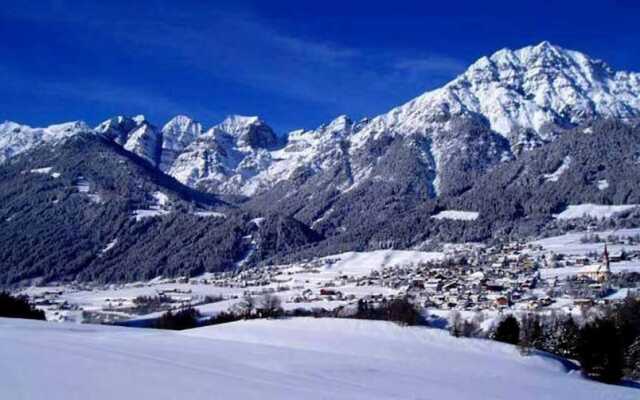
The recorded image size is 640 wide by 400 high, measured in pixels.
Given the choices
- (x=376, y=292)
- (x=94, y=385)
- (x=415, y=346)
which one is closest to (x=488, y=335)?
(x=415, y=346)

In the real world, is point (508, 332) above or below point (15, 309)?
above

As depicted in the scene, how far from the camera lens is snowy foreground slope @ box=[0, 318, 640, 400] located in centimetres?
2291

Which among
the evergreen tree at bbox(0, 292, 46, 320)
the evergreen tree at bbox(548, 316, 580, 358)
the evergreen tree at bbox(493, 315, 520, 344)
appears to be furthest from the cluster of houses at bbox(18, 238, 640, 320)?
the evergreen tree at bbox(0, 292, 46, 320)

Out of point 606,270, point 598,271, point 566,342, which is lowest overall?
point 566,342

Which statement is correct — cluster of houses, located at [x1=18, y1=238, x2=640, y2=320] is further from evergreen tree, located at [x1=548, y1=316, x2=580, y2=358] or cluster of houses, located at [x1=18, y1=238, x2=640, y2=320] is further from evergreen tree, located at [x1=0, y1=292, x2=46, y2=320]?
evergreen tree, located at [x1=0, y1=292, x2=46, y2=320]

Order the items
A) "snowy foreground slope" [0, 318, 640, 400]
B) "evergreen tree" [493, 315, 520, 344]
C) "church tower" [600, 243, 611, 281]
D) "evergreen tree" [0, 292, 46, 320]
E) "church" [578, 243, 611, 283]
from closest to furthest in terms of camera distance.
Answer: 1. "snowy foreground slope" [0, 318, 640, 400]
2. "evergreen tree" [493, 315, 520, 344]
3. "evergreen tree" [0, 292, 46, 320]
4. "church tower" [600, 243, 611, 281]
5. "church" [578, 243, 611, 283]

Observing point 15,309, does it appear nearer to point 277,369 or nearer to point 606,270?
point 277,369

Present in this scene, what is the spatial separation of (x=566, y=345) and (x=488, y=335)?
10.9 meters

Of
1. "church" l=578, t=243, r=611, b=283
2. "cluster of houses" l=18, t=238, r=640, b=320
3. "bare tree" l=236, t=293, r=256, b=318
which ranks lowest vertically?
"bare tree" l=236, t=293, r=256, b=318

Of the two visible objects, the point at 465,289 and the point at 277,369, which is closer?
the point at 277,369

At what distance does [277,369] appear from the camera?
3259 cm

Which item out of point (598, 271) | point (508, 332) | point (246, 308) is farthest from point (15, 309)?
point (598, 271)

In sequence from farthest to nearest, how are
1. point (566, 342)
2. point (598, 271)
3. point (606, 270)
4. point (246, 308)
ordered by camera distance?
point (606, 270) → point (598, 271) → point (246, 308) → point (566, 342)

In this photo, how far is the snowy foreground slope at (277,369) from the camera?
2291 cm
